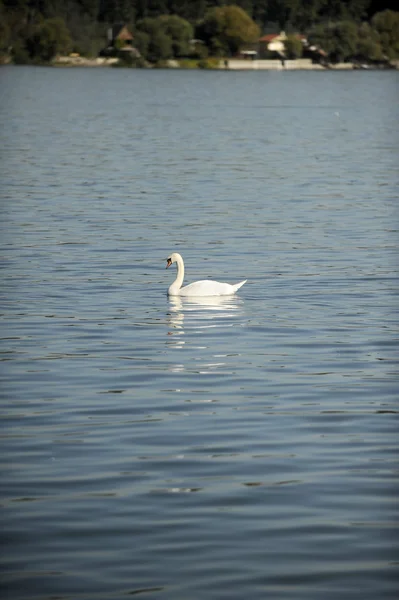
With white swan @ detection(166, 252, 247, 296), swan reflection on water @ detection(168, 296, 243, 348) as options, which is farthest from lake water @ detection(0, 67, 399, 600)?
white swan @ detection(166, 252, 247, 296)

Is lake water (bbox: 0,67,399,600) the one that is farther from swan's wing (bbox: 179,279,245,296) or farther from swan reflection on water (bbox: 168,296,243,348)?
swan's wing (bbox: 179,279,245,296)

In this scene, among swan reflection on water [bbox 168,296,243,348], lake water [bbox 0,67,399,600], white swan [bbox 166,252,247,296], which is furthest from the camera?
white swan [bbox 166,252,247,296]

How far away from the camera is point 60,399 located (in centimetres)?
1269

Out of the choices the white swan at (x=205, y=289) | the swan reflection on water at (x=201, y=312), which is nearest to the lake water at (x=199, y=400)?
the swan reflection on water at (x=201, y=312)

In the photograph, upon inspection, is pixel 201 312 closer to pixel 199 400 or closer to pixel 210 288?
pixel 210 288

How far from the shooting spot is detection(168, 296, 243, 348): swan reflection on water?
16.8 meters

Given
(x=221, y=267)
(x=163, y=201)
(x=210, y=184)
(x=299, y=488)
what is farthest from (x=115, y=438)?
(x=210, y=184)

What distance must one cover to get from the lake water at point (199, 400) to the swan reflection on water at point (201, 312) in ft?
0.14

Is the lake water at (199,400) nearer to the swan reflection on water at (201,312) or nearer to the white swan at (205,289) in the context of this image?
the swan reflection on water at (201,312)

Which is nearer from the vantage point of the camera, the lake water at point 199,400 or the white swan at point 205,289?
the lake water at point 199,400

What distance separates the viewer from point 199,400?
12.7m

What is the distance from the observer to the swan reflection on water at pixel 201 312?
16.8m

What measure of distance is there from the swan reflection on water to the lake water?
0.04 meters

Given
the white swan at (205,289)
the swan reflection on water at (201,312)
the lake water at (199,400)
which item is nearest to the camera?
the lake water at (199,400)
